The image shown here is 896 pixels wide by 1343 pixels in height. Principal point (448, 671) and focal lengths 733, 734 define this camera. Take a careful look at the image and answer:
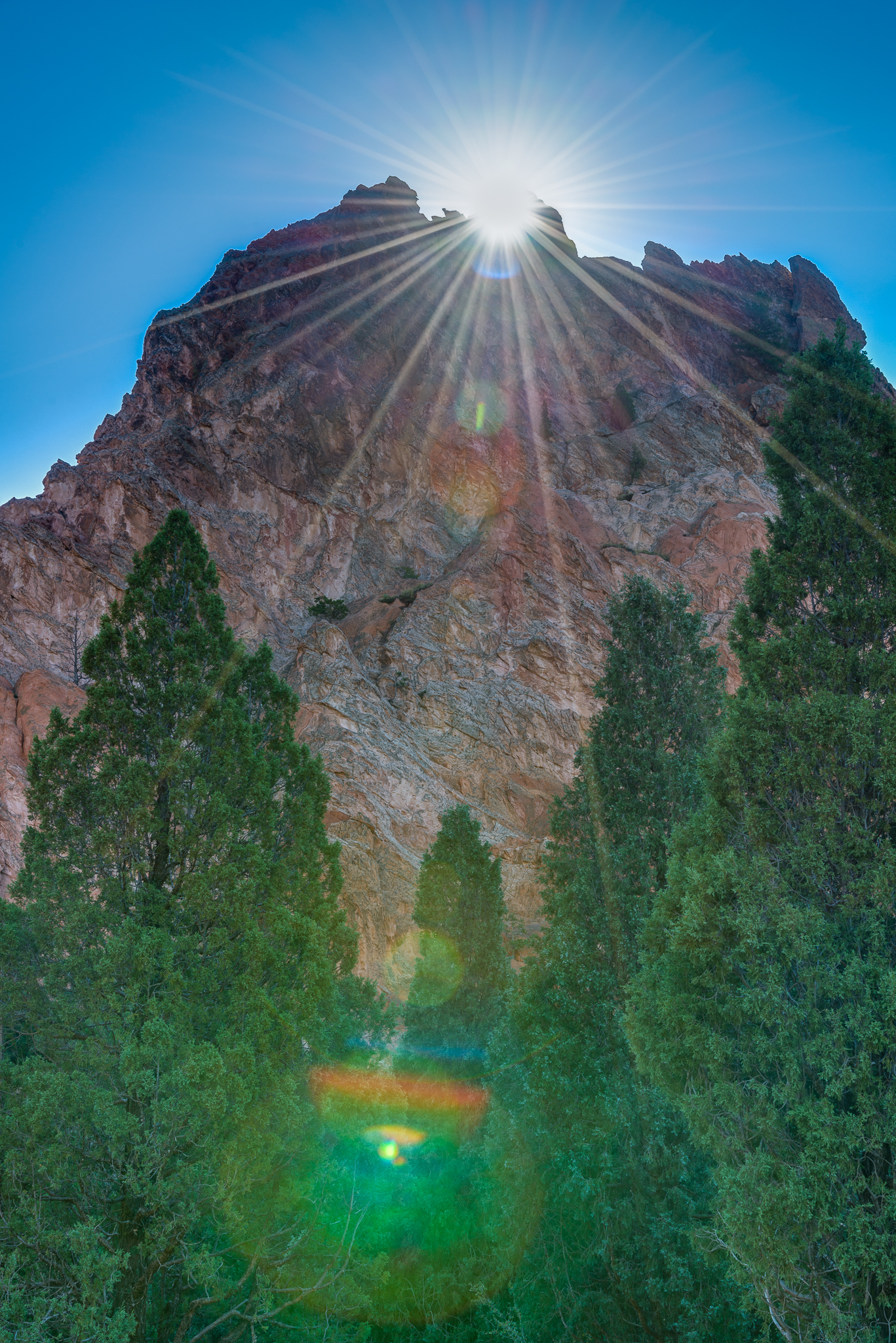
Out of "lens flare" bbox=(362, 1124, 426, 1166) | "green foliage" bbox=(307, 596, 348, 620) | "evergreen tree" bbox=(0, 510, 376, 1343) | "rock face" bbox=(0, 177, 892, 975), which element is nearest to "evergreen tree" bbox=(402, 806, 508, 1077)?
"lens flare" bbox=(362, 1124, 426, 1166)

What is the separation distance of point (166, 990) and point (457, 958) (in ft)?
28.9

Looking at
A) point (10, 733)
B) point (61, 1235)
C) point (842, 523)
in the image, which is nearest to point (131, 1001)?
point (61, 1235)

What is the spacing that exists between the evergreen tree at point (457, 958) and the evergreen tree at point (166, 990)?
4.95 meters

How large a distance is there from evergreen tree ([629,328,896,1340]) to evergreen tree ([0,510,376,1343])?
13.8 ft

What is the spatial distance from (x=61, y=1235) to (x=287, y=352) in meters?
58.6

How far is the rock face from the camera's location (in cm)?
3259

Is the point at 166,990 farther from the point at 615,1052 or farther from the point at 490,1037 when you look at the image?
the point at 615,1052

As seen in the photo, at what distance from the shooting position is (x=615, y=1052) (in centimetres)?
1174

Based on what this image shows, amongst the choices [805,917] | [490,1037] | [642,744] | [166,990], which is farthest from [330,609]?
[805,917]

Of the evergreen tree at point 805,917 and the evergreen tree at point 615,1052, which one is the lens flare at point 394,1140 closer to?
the evergreen tree at point 615,1052

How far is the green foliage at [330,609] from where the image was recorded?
140 feet

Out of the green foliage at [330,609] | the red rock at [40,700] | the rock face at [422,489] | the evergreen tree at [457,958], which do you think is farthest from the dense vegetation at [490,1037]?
the green foliage at [330,609]

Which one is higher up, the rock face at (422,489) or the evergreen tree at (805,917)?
the rock face at (422,489)

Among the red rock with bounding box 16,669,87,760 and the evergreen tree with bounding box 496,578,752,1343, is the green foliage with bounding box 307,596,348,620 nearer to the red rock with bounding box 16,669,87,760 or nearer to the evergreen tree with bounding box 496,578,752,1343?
the red rock with bounding box 16,669,87,760
